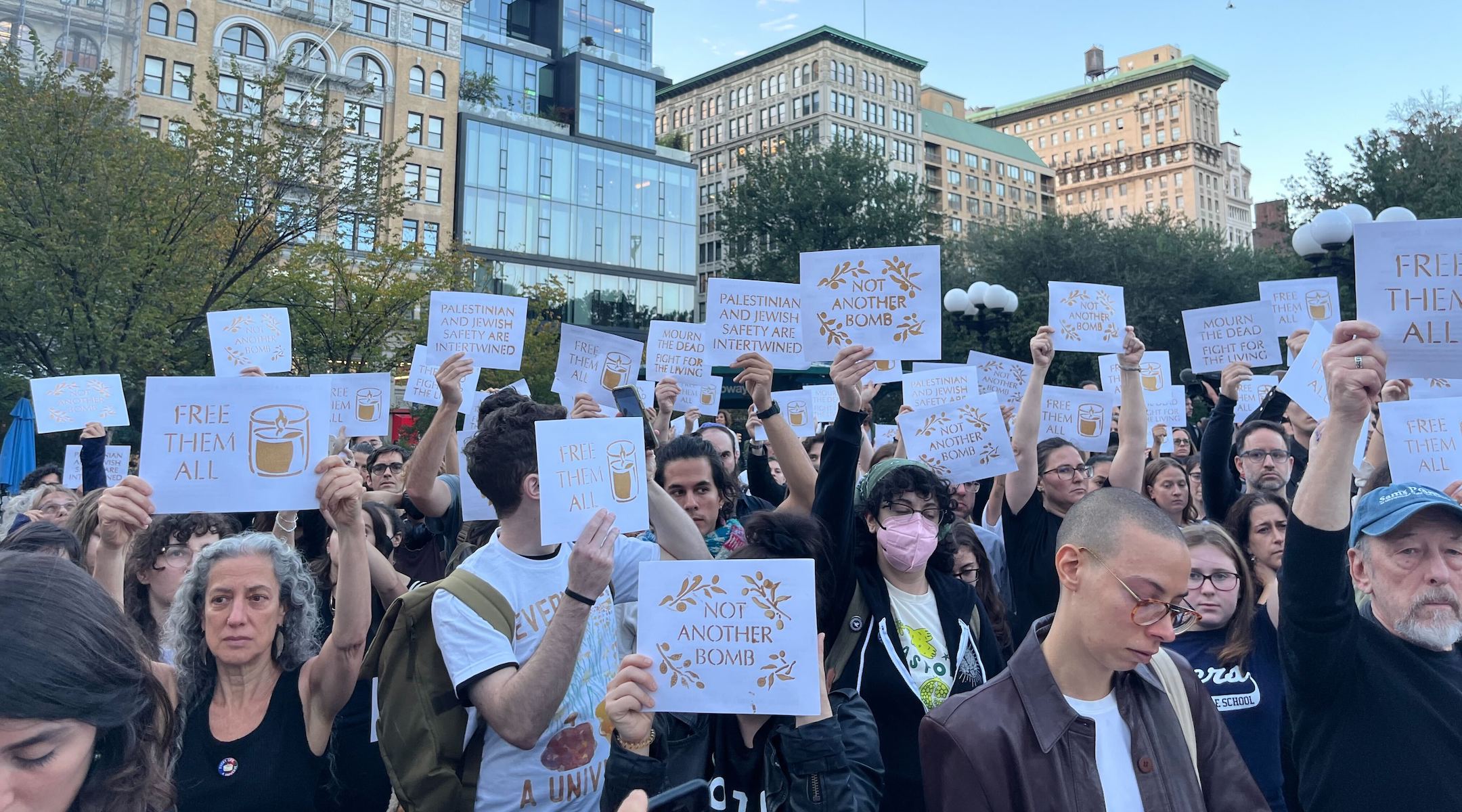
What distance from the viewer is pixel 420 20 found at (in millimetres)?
55625

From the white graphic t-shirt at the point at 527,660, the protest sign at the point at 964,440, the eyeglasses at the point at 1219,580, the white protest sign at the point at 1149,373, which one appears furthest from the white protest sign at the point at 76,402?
the white protest sign at the point at 1149,373

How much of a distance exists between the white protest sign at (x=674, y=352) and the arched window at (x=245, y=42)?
1928 inches

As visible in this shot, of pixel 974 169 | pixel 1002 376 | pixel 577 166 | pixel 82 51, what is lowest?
pixel 1002 376

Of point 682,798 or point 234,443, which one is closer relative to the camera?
point 682,798

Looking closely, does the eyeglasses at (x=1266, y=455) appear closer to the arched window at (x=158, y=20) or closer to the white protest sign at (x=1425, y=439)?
the white protest sign at (x=1425, y=439)

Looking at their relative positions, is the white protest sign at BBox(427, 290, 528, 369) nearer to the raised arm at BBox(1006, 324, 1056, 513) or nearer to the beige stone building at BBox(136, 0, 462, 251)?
the raised arm at BBox(1006, 324, 1056, 513)

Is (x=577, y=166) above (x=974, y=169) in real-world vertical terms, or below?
below

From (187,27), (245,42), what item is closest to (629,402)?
(187,27)

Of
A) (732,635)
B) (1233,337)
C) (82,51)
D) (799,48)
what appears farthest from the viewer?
(799,48)

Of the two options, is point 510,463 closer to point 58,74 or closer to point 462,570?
point 462,570

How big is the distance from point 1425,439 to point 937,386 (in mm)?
4276

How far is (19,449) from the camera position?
1409 centimetres

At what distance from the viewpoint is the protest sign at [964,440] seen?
A: 5.77m

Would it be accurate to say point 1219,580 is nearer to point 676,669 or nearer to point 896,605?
point 896,605
